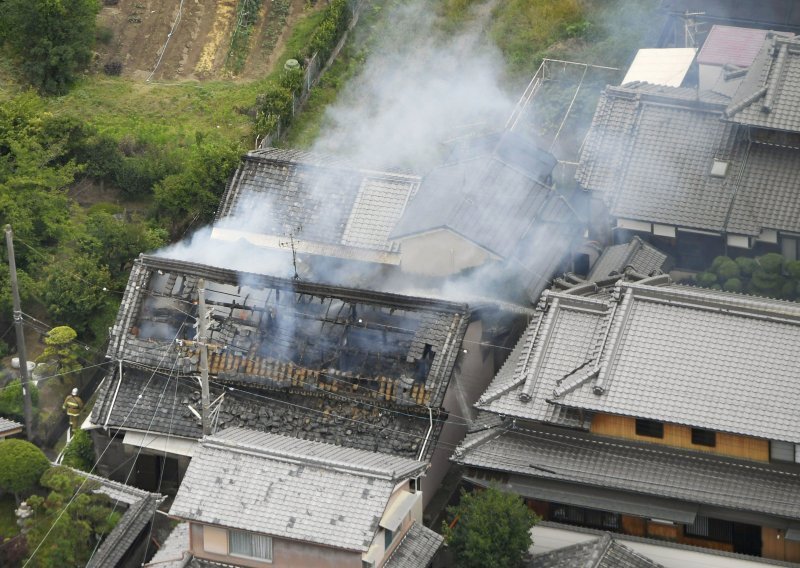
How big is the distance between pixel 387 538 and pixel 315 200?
14.7m

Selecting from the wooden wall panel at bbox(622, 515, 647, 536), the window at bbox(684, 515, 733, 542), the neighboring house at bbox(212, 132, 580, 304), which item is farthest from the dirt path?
the window at bbox(684, 515, 733, 542)

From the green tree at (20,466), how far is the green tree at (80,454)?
1.17 metres

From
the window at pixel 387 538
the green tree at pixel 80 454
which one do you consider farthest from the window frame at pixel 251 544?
the green tree at pixel 80 454

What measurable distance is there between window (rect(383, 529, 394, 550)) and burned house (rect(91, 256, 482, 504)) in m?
3.56

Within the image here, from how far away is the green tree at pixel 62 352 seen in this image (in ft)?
129

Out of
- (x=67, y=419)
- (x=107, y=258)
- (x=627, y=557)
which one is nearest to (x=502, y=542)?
(x=627, y=557)

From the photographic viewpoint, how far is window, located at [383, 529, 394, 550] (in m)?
30.5

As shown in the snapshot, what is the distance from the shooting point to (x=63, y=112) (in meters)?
53.2

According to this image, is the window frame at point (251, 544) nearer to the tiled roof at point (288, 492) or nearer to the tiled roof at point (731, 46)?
the tiled roof at point (288, 492)

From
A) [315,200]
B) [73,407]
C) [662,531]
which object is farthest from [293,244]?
[662,531]

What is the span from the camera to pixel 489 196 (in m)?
39.9


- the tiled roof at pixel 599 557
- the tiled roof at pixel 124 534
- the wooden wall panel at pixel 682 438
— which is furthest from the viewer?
the tiled roof at pixel 124 534

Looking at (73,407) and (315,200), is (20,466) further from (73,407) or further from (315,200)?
(315,200)

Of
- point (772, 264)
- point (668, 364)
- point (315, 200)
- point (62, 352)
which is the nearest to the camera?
point (668, 364)
